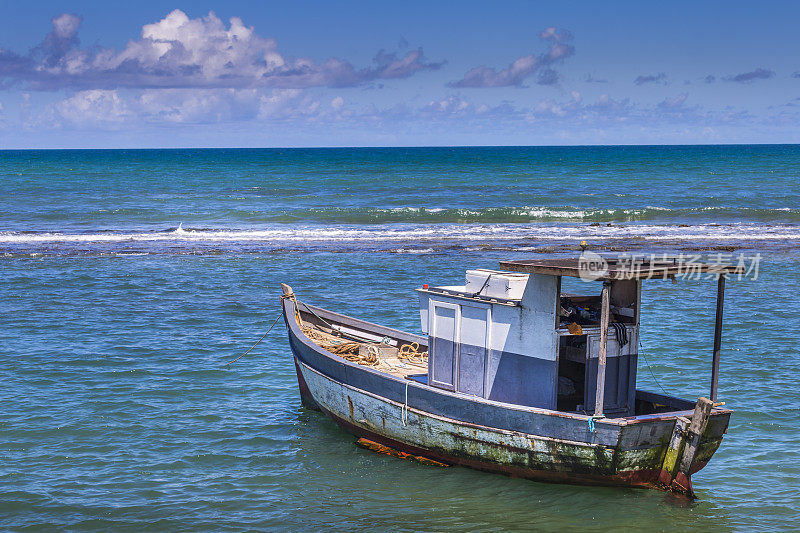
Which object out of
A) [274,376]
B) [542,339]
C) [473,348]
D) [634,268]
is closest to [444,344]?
[473,348]

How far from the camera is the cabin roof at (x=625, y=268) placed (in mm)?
11281

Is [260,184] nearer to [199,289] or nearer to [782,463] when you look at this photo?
[199,289]

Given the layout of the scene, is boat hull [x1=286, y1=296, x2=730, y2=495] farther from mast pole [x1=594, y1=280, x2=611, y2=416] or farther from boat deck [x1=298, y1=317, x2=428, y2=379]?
boat deck [x1=298, y1=317, x2=428, y2=379]

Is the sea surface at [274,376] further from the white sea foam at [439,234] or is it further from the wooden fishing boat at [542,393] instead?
the wooden fishing boat at [542,393]

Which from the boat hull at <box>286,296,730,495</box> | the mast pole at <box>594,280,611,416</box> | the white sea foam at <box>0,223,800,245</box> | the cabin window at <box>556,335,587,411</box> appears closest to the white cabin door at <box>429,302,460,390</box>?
the boat hull at <box>286,296,730,495</box>

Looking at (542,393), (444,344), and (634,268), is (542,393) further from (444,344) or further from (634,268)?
(634,268)

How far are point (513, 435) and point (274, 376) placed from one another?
7.11 metres

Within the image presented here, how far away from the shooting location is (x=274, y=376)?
1795cm

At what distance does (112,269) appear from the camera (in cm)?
3080

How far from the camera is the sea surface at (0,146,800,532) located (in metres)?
11.9

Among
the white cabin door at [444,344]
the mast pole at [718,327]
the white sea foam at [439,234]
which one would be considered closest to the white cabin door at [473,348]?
the white cabin door at [444,344]

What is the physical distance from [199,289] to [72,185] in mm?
57059

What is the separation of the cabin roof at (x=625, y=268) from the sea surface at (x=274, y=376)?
3148 millimetres

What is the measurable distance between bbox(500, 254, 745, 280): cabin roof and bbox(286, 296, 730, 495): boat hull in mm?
1950
